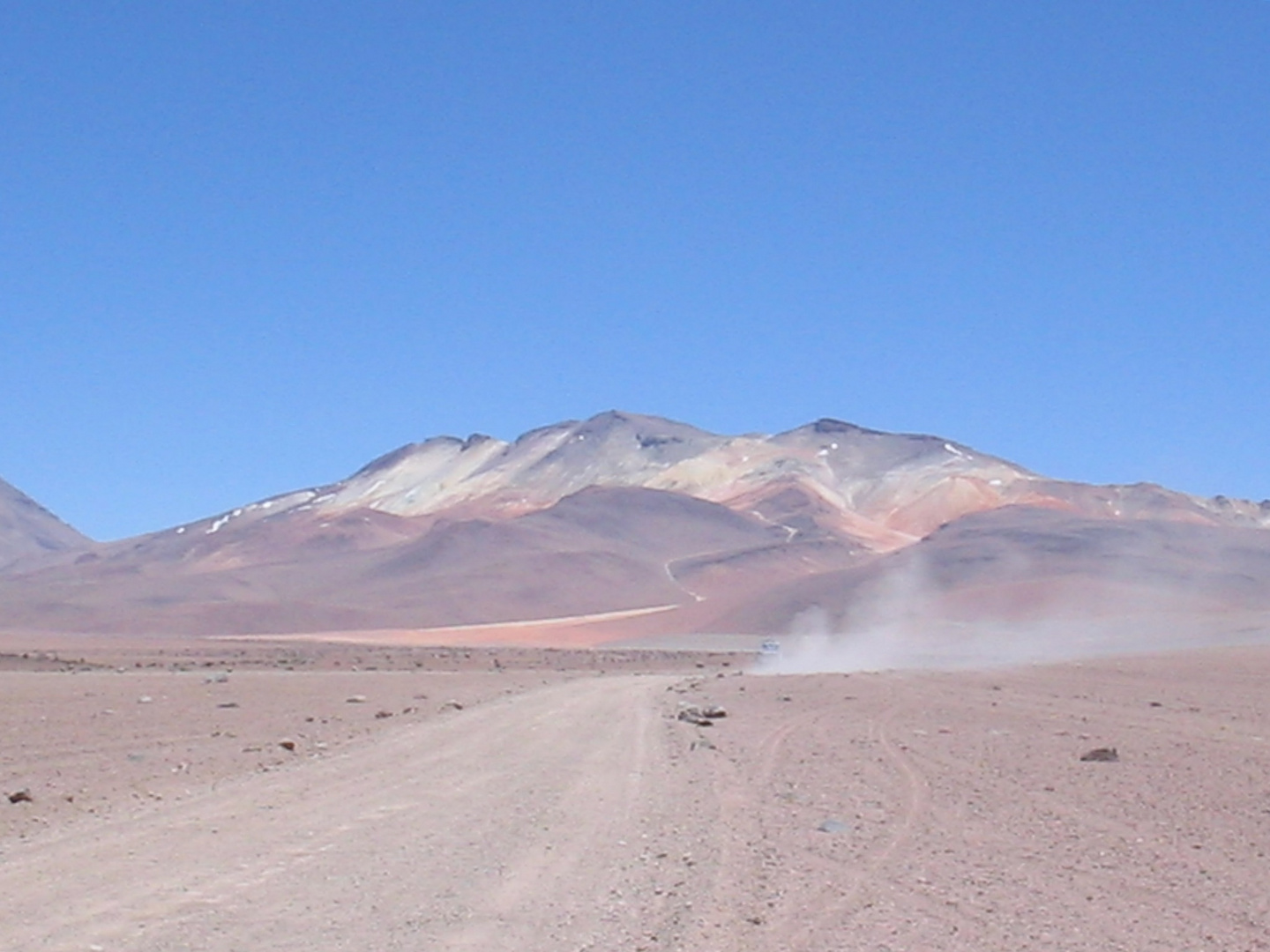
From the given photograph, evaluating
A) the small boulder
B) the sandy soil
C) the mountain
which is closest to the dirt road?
the sandy soil

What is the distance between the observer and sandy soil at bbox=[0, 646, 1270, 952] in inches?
357

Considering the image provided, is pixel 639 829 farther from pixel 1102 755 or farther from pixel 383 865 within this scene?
pixel 1102 755

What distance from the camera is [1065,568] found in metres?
118

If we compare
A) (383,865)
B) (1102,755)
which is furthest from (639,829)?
(1102,755)

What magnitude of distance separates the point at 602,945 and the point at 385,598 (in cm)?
14065

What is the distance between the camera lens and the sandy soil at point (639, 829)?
29.8 ft

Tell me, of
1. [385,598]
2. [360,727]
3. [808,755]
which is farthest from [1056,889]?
[385,598]

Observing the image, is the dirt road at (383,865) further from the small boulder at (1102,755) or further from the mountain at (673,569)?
the mountain at (673,569)

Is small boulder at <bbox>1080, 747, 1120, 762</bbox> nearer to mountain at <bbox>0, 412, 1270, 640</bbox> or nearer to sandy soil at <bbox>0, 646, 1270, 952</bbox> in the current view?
sandy soil at <bbox>0, 646, 1270, 952</bbox>

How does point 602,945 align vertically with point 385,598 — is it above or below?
below

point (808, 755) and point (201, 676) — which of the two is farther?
point (201, 676)

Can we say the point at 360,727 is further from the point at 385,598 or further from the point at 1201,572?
the point at 385,598

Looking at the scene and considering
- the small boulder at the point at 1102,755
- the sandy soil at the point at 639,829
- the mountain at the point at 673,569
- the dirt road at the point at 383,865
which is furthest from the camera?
the mountain at the point at 673,569

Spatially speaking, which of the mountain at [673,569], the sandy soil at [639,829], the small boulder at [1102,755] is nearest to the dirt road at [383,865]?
the sandy soil at [639,829]
